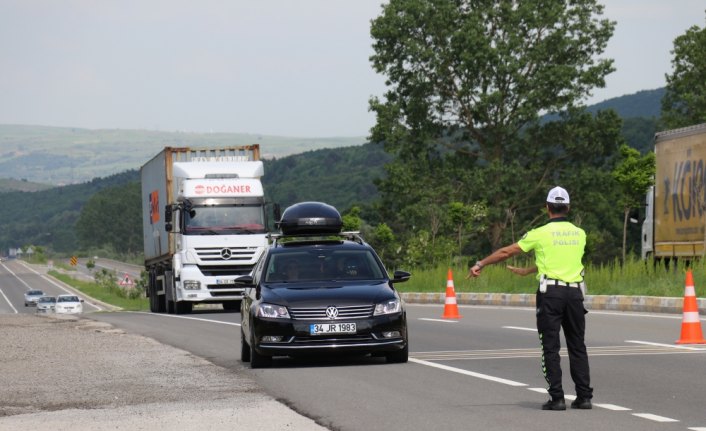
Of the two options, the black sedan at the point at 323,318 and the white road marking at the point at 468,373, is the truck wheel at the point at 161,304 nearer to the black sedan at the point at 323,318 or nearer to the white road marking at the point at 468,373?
the black sedan at the point at 323,318

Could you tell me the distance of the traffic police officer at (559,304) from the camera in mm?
10234

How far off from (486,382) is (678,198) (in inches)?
715

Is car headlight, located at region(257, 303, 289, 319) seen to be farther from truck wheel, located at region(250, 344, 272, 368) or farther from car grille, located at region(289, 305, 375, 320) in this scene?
truck wheel, located at region(250, 344, 272, 368)

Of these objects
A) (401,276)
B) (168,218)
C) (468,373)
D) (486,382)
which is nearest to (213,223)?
(168,218)

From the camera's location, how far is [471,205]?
63.6m

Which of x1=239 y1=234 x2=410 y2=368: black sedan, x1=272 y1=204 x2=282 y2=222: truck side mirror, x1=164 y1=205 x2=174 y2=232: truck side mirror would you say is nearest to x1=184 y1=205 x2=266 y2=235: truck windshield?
x1=164 y1=205 x2=174 y2=232: truck side mirror

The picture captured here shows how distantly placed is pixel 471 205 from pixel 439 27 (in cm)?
939

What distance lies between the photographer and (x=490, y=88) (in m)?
67.6

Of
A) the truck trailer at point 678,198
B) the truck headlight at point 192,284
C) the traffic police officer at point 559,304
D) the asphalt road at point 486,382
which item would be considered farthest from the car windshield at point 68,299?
the traffic police officer at point 559,304

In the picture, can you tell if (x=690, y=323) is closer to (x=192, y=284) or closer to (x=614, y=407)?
(x=614, y=407)

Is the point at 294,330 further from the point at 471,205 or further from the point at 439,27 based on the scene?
the point at 439,27

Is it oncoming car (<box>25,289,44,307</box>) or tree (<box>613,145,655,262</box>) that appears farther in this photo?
oncoming car (<box>25,289,44,307</box>)

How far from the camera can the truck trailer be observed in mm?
28688

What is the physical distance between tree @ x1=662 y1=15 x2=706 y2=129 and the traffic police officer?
199 feet
